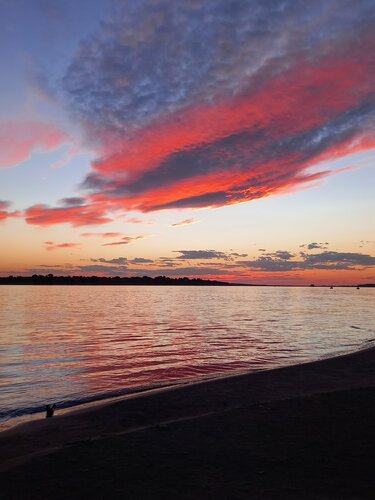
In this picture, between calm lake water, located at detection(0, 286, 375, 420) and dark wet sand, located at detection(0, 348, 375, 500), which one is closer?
dark wet sand, located at detection(0, 348, 375, 500)

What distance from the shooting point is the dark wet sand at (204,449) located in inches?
266

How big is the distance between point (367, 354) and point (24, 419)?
19.8 m

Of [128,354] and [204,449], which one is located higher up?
[204,449]

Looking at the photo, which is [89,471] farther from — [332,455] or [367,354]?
[367,354]

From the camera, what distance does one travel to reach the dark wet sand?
6.75 m

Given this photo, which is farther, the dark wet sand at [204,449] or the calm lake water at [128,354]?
the calm lake water at [128,354]

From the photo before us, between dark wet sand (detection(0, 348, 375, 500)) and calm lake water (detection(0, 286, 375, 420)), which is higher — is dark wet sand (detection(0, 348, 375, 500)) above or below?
above

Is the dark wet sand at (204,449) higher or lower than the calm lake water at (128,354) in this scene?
higher

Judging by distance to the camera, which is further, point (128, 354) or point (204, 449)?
point (128, 354)

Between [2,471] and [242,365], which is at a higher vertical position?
[2,471]

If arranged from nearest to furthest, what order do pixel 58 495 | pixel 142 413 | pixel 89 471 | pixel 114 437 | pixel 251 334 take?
pixel 58 495 < pixel 89 471 < pixel 114 437 < pixel 142 413 < pixel 251 334

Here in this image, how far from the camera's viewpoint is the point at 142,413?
12.8 meters

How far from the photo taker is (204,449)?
856 centimetres

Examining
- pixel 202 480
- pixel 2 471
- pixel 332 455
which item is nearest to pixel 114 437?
pixel 2 471
